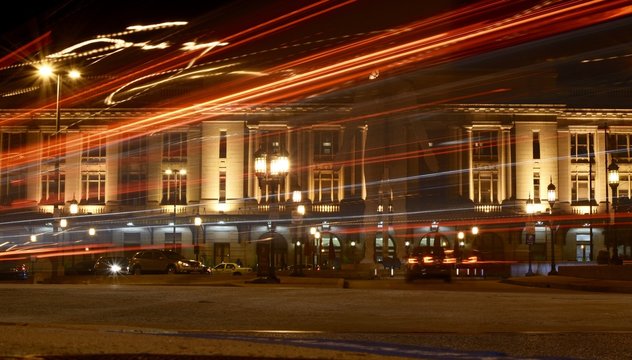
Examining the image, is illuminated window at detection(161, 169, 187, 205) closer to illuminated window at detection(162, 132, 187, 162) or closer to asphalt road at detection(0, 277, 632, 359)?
illuminated window at detection(162, 132, 187, 162)

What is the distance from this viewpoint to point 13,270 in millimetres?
44594

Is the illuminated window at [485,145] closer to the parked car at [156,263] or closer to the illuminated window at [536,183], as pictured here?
the illuminated window at [536,183]

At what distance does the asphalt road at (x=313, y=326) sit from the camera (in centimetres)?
993

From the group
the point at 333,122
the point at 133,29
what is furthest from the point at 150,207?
the point at 133,29

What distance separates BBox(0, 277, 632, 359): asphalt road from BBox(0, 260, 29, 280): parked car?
22.9m

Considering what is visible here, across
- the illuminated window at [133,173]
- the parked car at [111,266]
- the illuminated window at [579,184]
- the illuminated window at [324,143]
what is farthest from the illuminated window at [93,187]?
the illuminated window at [579,184]

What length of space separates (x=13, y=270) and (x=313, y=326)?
34.6m

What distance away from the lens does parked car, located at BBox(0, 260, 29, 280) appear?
43.0 metres

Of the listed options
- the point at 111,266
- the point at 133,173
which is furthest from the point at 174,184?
the point at 111,266

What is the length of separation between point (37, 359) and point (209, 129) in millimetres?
78505

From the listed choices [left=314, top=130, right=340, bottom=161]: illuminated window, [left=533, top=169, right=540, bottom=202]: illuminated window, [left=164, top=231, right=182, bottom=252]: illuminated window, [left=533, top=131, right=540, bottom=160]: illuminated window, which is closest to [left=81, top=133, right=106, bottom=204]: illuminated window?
[left=164, top=231, right=182, bottom=252]: illuminated window

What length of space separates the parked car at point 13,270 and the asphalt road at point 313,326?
903 inches

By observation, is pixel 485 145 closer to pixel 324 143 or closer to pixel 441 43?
pixel 324 143

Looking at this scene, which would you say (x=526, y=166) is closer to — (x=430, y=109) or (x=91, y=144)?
(x=430, y=109)
